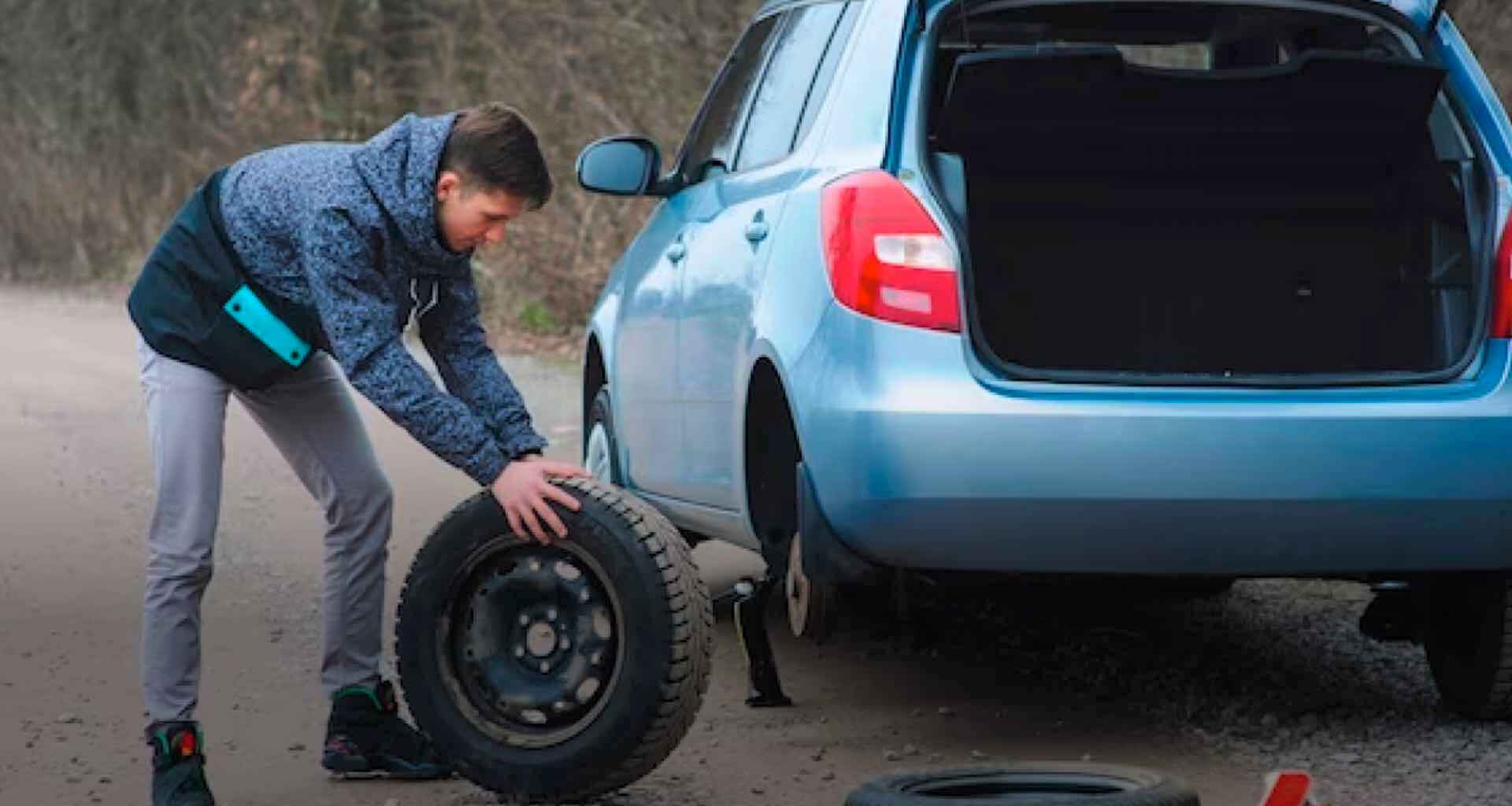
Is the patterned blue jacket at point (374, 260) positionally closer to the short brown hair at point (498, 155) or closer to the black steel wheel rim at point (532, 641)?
the short brown hair at point (498, 155)

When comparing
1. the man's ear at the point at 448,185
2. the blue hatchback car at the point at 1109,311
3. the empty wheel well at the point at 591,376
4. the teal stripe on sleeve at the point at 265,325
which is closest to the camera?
the man's ear at the point at 448,185

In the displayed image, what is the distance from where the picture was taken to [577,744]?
6.29 metres

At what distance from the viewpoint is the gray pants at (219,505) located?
6469mm

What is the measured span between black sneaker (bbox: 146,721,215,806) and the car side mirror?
276 centimetres

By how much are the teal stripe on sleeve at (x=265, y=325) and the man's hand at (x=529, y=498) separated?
1.76 ft

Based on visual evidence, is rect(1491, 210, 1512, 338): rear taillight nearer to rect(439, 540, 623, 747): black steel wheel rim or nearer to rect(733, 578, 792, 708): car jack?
rect(733, 578, 792, 708): car jack

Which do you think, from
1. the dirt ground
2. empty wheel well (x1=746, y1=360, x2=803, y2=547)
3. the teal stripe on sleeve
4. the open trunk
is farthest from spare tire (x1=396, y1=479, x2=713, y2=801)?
the open trunk

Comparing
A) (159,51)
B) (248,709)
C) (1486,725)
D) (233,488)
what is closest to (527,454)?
(248,709)

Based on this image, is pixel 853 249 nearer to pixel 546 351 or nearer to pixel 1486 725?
pixel 1486 725

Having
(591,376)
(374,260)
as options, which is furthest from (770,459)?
(591,376)

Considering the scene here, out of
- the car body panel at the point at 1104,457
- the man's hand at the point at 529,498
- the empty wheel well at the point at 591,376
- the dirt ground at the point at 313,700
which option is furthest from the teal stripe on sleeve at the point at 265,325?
the empty wheel well at the point at 591,376

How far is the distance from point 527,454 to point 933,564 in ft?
2.84

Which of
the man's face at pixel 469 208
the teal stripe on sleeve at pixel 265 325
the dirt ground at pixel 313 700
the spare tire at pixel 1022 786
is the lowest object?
the dirt ground at pixel 313 700

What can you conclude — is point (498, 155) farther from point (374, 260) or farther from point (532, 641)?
point (532, 641)
